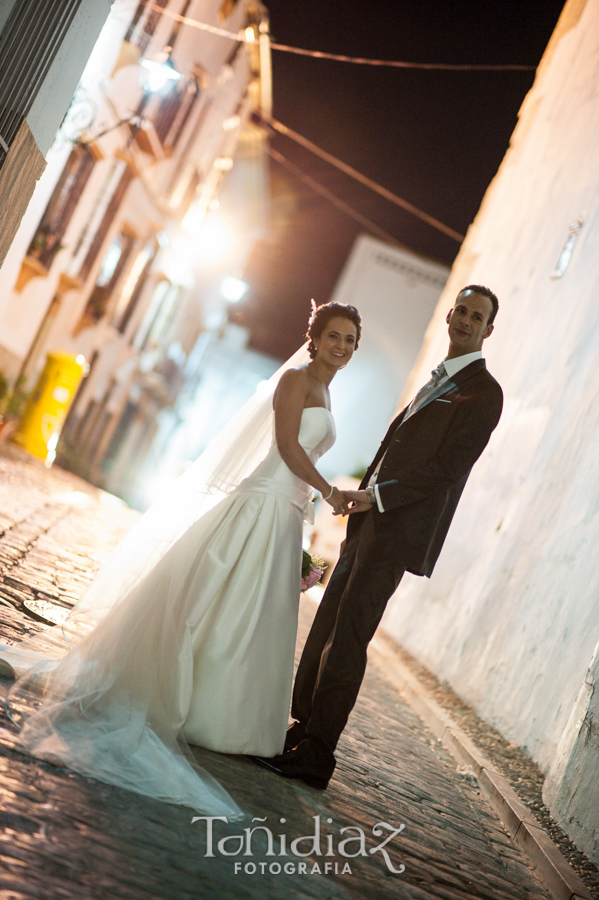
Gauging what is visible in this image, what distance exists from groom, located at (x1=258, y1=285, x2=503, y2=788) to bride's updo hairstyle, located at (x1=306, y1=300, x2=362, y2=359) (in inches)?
21.8

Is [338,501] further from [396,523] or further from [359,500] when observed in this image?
[396,523]

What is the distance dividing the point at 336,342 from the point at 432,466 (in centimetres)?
79

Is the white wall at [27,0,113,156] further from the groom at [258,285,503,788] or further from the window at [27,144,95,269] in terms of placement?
the window at [27,144,95,269]

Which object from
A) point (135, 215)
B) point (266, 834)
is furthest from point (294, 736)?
point (135, 215)

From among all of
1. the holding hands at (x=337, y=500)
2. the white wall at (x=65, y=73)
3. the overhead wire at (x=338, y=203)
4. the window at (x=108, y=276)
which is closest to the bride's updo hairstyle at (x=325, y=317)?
the holding hands at (x=337, y=500)

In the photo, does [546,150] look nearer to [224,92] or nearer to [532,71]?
[532,71]

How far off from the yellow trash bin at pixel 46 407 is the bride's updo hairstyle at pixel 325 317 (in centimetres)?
1219

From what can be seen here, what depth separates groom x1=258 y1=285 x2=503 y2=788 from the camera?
153 inches

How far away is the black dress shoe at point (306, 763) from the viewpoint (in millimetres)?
3764

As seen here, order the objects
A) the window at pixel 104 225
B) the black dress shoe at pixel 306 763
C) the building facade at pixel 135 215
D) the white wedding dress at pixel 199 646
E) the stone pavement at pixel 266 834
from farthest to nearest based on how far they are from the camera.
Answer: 1. the window at pixel 104 225
2. the building facade at pixel 135 215
3. the black dress shoe at pixel 306 763
4. the white wedding dress at pixel 199 646
5. the stone pavement at pixel 266 834

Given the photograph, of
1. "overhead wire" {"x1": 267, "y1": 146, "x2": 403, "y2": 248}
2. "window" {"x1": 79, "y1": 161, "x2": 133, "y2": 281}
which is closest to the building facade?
"window" {"x1": 79, "y1": 161, "x2": 133, "y2": 281}

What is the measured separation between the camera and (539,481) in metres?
8.02

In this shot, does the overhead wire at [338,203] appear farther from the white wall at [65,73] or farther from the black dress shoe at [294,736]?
the black dress shoe at [294,736]

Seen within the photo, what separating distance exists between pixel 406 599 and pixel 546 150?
6883mm
